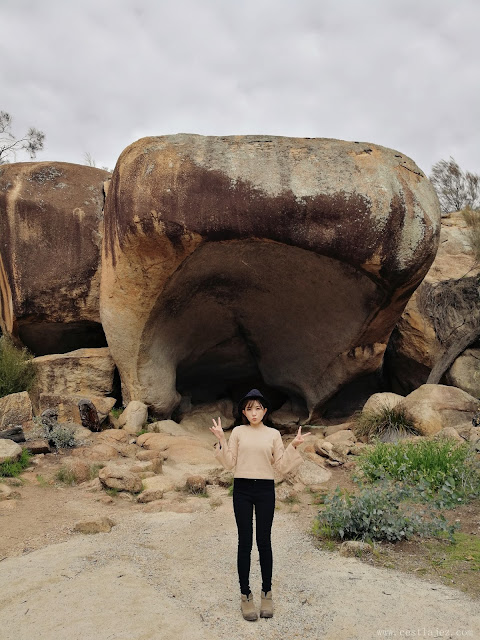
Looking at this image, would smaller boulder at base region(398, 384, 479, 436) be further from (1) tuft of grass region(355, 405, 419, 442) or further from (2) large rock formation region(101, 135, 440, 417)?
(2) large rock formation region(101, 135, 440, 417)

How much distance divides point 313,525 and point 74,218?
5.83 m

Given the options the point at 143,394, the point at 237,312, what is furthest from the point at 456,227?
the point at 143,394

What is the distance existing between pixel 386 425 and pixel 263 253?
2.53m

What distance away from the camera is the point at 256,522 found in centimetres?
248

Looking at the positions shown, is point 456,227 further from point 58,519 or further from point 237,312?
point 58,519

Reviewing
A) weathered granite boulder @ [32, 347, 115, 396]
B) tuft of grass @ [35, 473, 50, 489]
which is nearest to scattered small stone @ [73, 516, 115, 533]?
tuft of grass @ [35, 473, 50, 489]

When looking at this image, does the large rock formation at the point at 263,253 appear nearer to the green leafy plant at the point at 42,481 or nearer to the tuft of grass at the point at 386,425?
the tuft of grass at the point at 386,425

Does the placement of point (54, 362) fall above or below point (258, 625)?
above

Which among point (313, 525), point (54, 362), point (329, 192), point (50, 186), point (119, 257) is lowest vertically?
point (313, 525)

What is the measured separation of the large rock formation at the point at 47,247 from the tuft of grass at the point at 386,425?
4.13 m

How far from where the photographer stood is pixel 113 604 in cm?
251

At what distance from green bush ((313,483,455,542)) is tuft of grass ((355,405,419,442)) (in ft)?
8.56

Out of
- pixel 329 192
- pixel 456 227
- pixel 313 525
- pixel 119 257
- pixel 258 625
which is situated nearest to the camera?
pixel 258 625

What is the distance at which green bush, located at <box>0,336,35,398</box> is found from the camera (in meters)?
7.37
